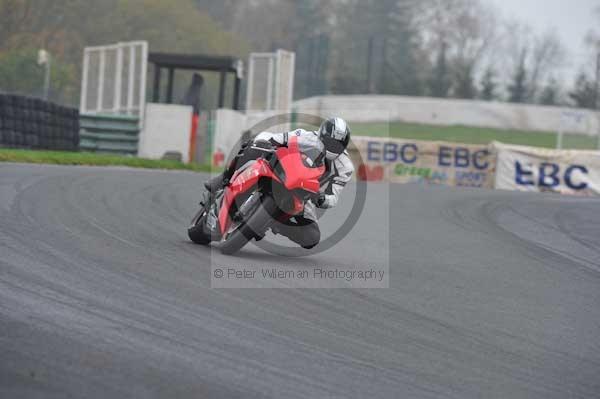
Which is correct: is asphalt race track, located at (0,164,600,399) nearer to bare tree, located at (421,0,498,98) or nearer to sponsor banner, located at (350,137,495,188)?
sponsor banner, located at (350,137,495,188)

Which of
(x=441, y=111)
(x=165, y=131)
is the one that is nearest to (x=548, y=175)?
(x=165, y=131)

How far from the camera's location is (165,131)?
83.6ft

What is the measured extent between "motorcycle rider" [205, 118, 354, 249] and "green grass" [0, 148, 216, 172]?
32.0 ft

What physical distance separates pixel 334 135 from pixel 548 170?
64.6 feet

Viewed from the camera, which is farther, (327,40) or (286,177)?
(327,40)

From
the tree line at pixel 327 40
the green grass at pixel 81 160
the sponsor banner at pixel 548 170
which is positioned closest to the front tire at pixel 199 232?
the green grass at pixel 81 160

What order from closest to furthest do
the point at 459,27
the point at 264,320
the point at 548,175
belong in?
the point at 264,320 < the point at 548,175 < the point at 459,27

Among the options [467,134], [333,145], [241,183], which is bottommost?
[241,183]

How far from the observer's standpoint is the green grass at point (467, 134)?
44188 millimetres

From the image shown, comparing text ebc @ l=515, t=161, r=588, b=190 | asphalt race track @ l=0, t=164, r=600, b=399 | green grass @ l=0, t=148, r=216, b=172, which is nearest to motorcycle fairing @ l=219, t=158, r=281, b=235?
asphalt race track @ l=0, t=164, r=600, b=399

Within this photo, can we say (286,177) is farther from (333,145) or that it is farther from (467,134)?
(467,134)

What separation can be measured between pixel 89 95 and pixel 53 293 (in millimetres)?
21761

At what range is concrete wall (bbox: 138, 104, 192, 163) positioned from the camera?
25453 mm

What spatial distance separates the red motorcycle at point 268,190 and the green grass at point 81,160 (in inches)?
391
